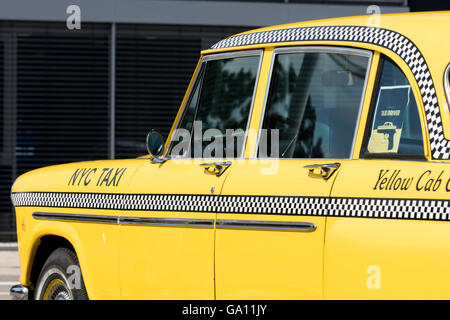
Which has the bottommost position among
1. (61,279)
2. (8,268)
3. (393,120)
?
(8,268)

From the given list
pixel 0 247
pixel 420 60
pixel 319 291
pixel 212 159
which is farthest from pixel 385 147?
pixel 0 247

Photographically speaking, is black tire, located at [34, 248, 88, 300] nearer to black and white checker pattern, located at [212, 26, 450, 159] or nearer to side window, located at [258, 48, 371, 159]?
side window, located at [258, 48, 371, 159]

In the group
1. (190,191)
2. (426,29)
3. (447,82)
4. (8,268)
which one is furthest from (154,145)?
(8,268)

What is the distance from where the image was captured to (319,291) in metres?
3.82

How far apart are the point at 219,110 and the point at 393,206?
4.87 ft

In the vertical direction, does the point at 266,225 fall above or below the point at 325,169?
below

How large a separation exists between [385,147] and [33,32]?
13.7 metres

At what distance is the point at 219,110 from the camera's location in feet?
15.8

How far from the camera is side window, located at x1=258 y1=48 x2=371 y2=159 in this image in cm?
407

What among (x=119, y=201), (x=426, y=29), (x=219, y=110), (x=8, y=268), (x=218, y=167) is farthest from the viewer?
(x=8, y=268)

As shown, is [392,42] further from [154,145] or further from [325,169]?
[154,145]

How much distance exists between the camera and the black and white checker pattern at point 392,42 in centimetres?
363

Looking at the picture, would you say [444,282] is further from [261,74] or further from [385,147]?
[261,74]

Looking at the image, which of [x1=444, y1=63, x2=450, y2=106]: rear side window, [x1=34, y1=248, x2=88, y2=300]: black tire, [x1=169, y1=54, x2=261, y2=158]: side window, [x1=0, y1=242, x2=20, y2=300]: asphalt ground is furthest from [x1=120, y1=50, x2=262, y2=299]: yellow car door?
[x1=0, y1=242, x2=20, y2=300]: asphalt ground
